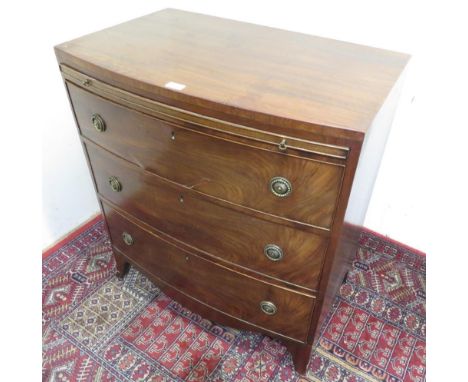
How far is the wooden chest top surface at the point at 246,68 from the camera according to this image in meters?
0.78

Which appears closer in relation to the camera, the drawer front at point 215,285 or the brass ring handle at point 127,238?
the drawer front at point 215,285

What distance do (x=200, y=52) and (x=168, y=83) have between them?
22 cm

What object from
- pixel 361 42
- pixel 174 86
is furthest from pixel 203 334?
pixel 361 42

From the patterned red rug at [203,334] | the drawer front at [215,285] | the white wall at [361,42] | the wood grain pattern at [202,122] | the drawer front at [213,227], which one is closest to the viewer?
the wood grain pattern at [202,122]

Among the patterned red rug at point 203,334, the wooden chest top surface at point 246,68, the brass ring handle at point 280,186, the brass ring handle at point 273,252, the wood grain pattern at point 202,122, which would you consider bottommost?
the patterned red rug at point 203,334

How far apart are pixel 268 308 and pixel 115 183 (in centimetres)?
60

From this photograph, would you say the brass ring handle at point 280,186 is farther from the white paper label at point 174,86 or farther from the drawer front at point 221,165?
the white paper label at point 174,86

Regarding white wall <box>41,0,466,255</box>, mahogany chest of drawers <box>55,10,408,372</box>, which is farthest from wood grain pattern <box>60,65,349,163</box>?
white wall <box>41,0,466,255</box>

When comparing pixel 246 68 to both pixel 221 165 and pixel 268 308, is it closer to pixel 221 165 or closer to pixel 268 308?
pixel 221 165

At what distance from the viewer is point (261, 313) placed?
1143 millimetres

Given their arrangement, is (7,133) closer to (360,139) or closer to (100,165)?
(360,139)

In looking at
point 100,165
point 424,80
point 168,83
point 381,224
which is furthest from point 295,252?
point 381,224

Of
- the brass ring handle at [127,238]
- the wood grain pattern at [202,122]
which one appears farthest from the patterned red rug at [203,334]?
the wood grain pattern at [202,122]

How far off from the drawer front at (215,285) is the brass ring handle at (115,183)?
0.14 metres
